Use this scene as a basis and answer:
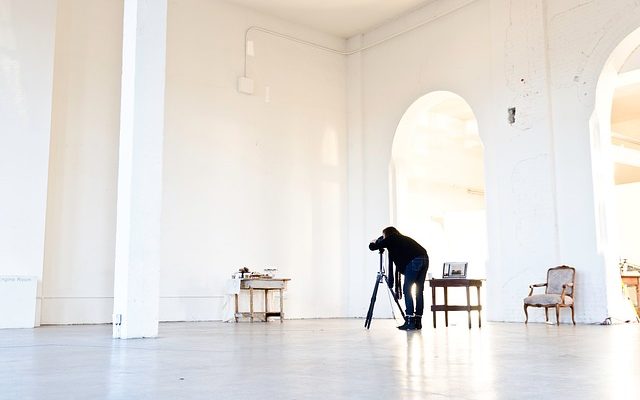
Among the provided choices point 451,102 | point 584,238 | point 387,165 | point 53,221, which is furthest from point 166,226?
point 451,102

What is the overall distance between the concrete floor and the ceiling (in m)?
8.11

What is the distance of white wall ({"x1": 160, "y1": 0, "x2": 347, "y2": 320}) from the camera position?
11094 millimetres

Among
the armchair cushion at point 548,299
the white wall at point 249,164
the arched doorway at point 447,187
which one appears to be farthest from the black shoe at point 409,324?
the arched doorway at point 447,187

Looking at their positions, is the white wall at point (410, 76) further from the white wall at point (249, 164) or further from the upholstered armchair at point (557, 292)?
the upholstered armchair at point (557, 292)

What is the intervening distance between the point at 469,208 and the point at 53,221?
1203cm

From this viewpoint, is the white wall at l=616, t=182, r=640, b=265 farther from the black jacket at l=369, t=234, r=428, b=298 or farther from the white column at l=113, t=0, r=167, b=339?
the white column at l=113, t=0, r=167, b=339

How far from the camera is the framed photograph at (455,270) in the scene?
915 centimetres

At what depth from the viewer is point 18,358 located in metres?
4.22

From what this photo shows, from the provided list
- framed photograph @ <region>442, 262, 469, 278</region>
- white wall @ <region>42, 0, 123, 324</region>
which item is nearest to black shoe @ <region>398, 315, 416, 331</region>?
framed photograph @ <region>442, 262, 469, 278</region>

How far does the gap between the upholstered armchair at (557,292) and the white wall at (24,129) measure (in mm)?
7053

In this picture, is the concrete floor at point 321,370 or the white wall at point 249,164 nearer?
the concrete floor at point 321,370

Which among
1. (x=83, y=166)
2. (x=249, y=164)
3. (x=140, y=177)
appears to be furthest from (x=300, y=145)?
(x=140, y=177)

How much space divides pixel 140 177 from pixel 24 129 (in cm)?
390

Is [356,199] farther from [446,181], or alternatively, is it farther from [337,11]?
[446,181]
